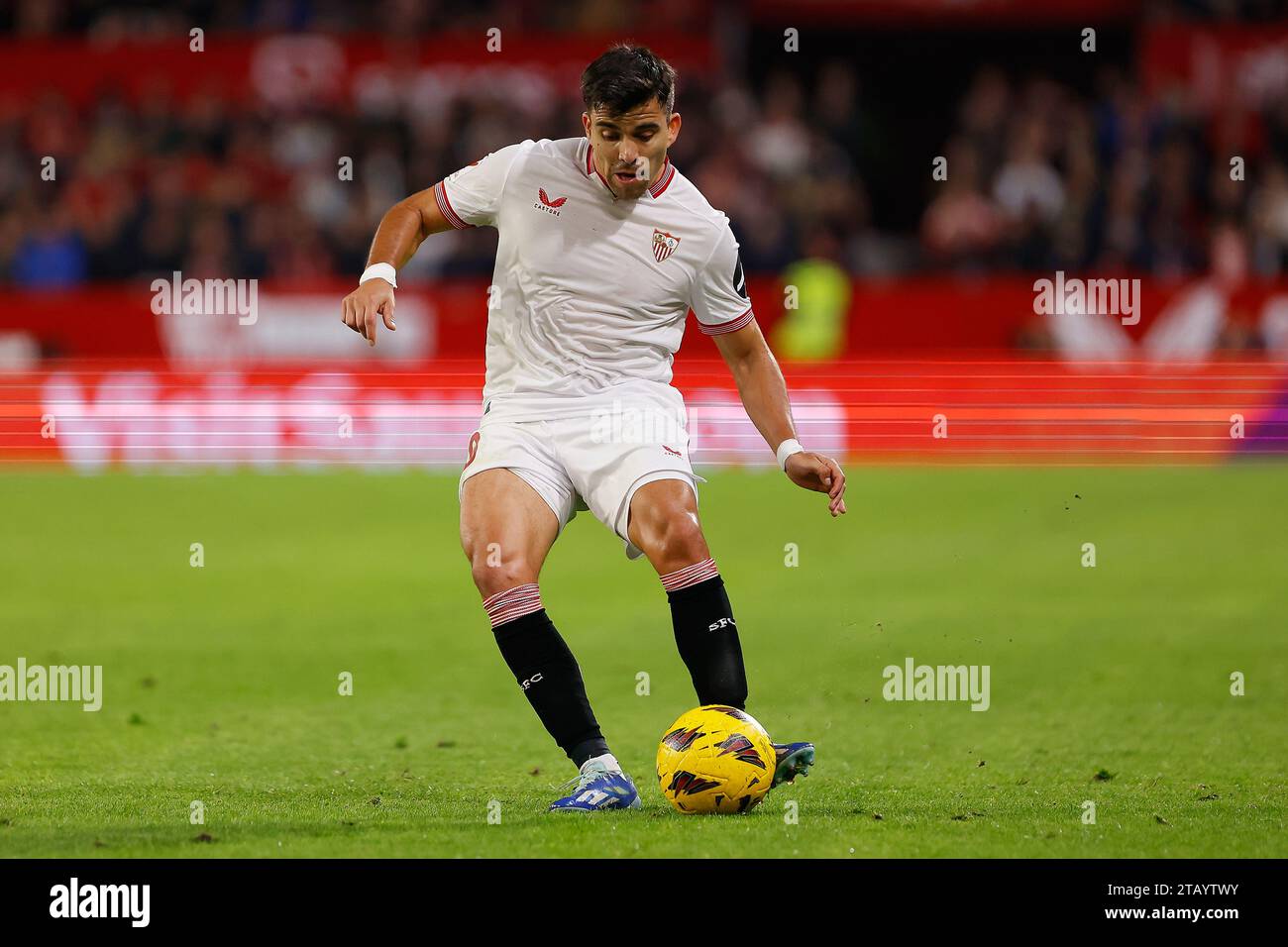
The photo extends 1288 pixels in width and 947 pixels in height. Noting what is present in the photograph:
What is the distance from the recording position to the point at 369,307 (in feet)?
19.0

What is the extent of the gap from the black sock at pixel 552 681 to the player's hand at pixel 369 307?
1.04m

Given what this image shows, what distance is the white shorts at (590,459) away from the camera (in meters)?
6.15

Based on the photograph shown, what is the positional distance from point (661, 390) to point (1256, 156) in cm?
1709

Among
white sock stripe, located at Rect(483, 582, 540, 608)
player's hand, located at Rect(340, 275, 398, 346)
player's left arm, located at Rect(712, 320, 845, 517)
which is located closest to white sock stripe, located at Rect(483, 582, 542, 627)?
white sock stripe, located at Rect(483, 582, 540, 608)

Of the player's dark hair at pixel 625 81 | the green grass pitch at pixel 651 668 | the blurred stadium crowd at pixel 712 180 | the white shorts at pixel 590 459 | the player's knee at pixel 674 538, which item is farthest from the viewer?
the blurred stadium crowd at pixel 712 180

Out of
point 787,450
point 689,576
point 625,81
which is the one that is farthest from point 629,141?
point 689,576

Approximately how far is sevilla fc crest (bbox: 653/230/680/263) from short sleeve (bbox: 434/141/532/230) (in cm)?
55

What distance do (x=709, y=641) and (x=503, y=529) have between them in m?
0.77

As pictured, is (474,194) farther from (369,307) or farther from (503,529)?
(503,529)

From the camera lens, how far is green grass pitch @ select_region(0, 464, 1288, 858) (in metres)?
5.75

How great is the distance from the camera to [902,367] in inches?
717

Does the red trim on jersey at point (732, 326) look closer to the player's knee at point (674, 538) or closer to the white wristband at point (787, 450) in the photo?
the white wristband at point (787, 450)

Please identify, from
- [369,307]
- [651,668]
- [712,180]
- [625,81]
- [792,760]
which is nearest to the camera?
[369,307]

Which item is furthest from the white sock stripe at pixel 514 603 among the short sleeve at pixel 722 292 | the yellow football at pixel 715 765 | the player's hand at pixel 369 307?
the short sleeve at pixel 722 292
